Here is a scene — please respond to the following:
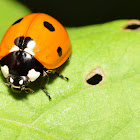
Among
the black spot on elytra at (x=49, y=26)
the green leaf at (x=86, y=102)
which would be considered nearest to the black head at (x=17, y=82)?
the green leaf at (x=86, y=102)

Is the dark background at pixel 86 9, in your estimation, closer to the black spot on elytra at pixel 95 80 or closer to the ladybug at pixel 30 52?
the ladybug at pixel 30 52

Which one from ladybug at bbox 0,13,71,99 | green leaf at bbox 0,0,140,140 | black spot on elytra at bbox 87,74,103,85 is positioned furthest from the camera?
black spot on elytra at bbox 87,74,103,85

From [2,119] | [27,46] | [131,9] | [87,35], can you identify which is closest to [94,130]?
[2,119]

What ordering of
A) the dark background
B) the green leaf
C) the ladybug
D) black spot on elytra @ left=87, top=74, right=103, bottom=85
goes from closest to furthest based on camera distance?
the green leaf < the ladybug < black spot on elytra @ left=87, top=74, right=103, bottom=85 < the dark background

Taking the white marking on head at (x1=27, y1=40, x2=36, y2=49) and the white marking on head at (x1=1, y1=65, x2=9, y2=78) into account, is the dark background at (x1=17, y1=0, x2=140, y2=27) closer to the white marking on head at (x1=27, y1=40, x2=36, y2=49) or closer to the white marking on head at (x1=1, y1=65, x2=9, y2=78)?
the white marking on head at (x1=27, y1=40, x2=36, y2=49)

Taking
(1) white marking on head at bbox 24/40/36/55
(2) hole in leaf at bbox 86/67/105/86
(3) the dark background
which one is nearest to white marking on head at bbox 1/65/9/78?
(1) white marking on head at bbox 24/40/36/55

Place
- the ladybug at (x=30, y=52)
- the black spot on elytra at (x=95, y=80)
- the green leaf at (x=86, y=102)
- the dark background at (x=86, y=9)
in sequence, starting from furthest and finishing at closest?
the dark background at (x=86, y=9)
the black spot on elytra at (x=95, y=80)
the ladybug at (x=30, y=52)
the green leaf at (x=86, y=102)
